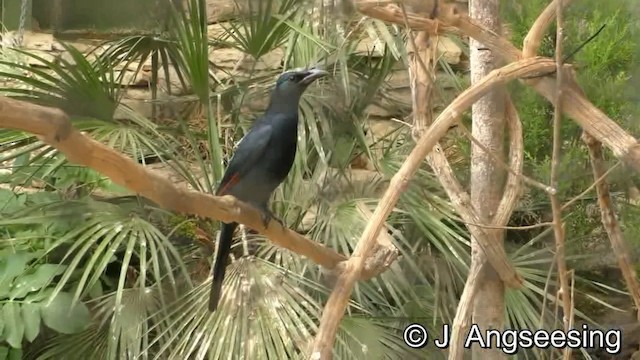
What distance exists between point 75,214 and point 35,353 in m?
0.32

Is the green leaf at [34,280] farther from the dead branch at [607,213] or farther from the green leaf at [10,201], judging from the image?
the dead branch at [607,213]

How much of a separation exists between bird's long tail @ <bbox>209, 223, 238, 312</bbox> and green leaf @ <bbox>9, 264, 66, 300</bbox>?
12.5 inches

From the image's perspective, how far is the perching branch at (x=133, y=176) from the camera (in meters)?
0.62

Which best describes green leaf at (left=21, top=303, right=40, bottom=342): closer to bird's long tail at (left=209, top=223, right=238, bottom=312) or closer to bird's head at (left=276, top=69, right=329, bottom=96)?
bird's long tail at (left=209, top=223, right=238, bottom=312)

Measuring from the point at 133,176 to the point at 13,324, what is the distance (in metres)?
0.71

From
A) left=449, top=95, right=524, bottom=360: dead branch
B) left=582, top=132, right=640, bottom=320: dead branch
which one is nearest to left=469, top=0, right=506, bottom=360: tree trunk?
left=449, top=95, right=524, bottom=360: dead branch

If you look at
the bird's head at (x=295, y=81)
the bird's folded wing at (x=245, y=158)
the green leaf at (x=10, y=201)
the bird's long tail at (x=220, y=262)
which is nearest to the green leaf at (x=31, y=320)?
the green leaf at (x=10, y=201)

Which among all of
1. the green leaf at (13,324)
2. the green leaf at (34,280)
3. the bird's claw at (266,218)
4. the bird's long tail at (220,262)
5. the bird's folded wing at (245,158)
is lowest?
the green leaf at (13,324)

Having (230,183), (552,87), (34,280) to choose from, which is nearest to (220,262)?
(230,183)

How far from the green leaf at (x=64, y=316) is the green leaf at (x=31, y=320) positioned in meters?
0.01

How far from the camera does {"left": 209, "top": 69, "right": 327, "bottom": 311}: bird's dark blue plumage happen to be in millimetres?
1061

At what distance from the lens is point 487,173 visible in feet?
3.85

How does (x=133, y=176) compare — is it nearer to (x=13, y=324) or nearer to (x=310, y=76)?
(x=310, y=76)

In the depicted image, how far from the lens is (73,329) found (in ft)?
4.25
